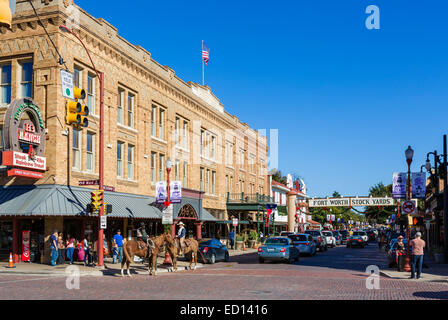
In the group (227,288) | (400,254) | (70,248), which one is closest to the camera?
(227,288)

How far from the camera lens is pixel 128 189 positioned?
32.6 m

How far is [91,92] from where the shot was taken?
2969 cm

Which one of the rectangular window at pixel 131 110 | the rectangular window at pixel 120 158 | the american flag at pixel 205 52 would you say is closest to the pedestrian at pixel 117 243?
the rectangular window at pixel 120 158

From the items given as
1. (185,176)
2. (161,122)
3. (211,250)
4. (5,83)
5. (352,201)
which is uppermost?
(5,83)

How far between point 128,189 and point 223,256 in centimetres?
718

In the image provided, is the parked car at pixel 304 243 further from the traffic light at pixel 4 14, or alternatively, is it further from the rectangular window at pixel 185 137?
the traffic light at pixel 4 14

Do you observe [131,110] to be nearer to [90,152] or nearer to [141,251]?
[90,152]

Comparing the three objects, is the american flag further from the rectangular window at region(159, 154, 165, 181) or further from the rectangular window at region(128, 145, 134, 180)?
the rectangular window at region(128, 145, 134, 180)

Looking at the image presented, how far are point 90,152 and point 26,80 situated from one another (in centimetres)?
495

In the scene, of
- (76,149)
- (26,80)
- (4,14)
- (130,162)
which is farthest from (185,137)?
(4,14)

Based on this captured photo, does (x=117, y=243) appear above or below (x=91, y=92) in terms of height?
below
